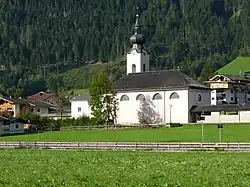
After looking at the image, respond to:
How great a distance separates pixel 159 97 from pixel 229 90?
32.0 m

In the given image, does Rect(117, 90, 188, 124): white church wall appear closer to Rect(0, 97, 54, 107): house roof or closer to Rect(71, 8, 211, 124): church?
Rect(71, 8, 211, 124): church

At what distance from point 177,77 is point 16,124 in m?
28.0

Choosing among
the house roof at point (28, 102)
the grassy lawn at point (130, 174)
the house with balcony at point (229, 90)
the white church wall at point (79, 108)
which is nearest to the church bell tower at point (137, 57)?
the white church wall at point (79, 108)

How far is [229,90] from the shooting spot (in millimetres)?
127188

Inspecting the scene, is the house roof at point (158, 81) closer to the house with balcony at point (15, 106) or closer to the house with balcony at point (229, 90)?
the house with balcony at point (229, 90)

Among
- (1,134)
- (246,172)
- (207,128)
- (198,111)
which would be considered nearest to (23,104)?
(1,134)

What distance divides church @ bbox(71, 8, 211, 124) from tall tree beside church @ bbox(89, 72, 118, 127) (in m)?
1.89

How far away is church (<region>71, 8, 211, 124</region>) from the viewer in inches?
3826

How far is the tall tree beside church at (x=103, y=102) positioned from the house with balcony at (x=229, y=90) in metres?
30.5

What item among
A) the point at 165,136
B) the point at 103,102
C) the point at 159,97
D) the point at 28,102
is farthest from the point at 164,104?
the point at 28,102

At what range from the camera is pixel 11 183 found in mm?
23469

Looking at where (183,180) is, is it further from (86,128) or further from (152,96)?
(152,96)

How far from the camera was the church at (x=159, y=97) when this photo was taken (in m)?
97.2

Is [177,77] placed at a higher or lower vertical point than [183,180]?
higher
